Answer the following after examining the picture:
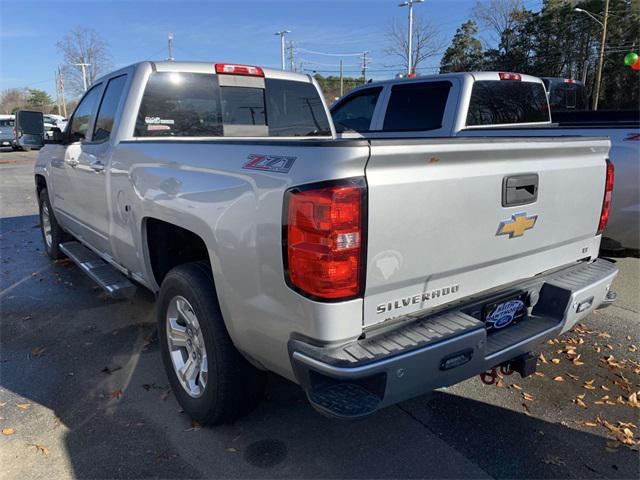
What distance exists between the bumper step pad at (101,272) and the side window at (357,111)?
336 centimetres

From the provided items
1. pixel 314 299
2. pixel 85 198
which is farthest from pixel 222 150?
pixel 85 198

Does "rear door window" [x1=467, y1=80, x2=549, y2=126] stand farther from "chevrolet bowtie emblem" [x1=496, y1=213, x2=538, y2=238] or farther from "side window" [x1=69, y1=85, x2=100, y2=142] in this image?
"side window" [x1=69, y1=85, x2=100, y2=142]

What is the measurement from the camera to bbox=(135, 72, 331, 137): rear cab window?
12.6 ft

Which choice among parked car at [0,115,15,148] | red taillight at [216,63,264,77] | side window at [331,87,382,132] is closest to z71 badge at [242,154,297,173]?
red taillight at [216,63,264,77]

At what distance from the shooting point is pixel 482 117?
5902 mm

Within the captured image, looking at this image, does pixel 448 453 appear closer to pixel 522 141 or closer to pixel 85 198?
pixel 522 141

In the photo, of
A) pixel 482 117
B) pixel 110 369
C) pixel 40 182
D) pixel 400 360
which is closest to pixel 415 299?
pixel 400 360

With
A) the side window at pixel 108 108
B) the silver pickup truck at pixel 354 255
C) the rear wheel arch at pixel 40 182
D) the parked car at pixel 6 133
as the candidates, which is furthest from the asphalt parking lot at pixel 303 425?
the parked car at pixel 6 133

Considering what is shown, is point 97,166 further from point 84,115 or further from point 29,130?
point 29,130

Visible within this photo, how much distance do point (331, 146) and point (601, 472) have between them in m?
2.14

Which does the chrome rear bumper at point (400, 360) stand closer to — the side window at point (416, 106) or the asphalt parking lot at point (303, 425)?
the asphalt parking lot at point (303, 425)

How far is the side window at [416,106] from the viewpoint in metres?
5.85

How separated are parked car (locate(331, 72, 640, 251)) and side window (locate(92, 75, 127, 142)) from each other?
2.68 metres

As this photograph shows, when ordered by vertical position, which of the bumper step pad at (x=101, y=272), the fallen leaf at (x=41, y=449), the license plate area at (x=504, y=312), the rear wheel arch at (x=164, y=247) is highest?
the rear wheel arch at (x=164, y=247)
